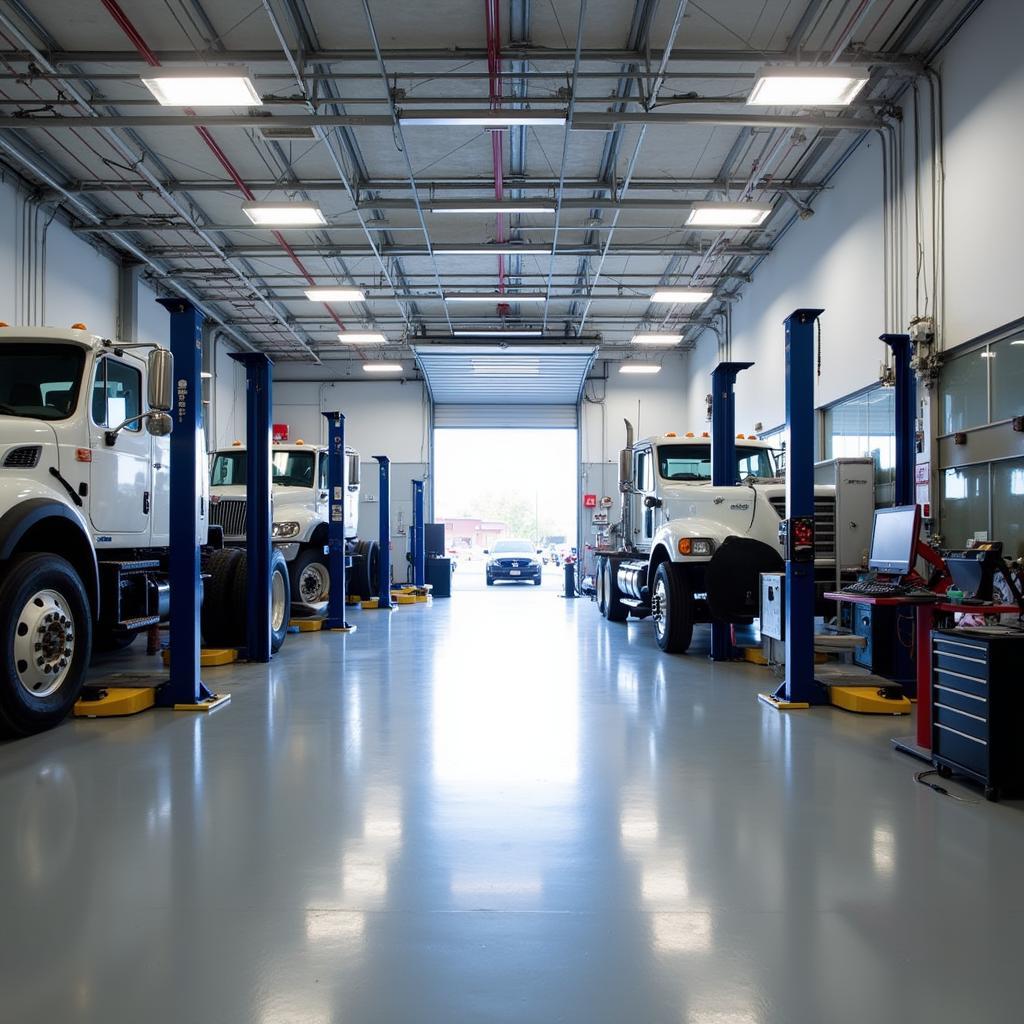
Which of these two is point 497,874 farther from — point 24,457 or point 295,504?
point 295,504

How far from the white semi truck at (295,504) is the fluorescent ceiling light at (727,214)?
5.93m

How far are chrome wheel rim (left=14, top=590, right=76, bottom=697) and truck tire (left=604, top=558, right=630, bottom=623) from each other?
25.0ft

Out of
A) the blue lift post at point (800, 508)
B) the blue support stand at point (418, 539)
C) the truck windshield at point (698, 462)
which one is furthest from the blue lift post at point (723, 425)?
the blue support stand at point (418, 539)

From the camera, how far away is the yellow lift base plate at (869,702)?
5.49m

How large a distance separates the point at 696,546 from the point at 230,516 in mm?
5838

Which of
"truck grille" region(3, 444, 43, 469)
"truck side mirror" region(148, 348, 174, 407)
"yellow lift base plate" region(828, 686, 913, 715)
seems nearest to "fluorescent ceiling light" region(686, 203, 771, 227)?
"yellow lift base plate" region(828, 686, 913, 715)

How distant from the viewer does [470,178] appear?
39.3 feet

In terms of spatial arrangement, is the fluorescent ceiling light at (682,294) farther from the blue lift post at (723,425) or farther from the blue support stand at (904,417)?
the blue support stand at (904,417)

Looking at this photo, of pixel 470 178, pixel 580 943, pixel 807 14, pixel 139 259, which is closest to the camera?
pixel 580 943

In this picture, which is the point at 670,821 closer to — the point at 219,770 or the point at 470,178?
the point at 219,770

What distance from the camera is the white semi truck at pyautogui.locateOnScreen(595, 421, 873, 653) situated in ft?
24.2

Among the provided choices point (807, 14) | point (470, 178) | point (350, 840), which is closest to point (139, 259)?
point (470, 178)

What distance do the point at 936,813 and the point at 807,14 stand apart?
8.27m

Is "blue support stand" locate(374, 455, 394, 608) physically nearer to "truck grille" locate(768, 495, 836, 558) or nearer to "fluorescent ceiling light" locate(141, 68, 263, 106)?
"fluorescent ceiling light" locate(141, 68, 263, 106)
